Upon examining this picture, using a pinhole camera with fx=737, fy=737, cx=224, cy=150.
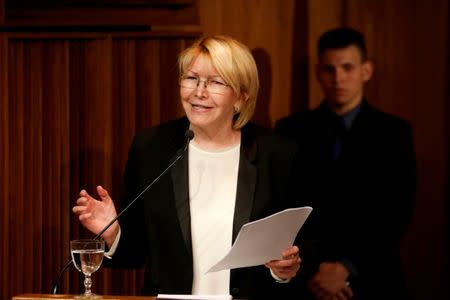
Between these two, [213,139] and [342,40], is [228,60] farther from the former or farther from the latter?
[342,40]

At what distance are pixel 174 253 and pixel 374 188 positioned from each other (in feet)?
3.55

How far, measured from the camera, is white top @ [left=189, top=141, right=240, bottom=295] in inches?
102

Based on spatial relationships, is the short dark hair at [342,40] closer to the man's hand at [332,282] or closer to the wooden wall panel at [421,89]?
the wooden wall panel at [421,89]

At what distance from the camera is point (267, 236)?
7.25 feet

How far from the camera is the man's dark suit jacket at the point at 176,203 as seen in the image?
261 cm

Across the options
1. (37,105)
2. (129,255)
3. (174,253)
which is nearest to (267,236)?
(174,253)

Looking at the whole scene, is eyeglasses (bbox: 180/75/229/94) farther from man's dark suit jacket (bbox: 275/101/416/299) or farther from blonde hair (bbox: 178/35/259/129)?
man's dark suit jacket (bbox: 275/101/416/299)

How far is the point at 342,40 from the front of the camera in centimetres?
336

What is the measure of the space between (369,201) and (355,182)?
4.1 inches

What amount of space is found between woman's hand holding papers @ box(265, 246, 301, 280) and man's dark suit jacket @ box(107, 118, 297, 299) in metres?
0.19

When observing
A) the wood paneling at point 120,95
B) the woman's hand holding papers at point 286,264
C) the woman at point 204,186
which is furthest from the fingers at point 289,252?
the wood paneling at point 120,95

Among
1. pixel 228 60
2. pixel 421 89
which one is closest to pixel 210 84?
pixel 228 60

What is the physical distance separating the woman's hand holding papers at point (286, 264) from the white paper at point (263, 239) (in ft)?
0.21

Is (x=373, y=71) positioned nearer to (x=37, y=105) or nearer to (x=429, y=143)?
(x=429, y=143)
